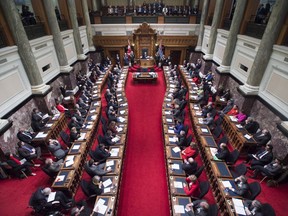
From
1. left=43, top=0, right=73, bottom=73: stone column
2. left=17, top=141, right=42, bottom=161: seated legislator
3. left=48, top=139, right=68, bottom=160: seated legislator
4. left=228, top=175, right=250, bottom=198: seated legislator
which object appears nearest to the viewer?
left=228, top=175, right=250, bottom=198: seated legislator

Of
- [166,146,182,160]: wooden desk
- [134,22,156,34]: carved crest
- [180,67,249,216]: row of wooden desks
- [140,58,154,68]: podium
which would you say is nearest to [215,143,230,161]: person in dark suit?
[180,67,249,216]: row of wooden desks

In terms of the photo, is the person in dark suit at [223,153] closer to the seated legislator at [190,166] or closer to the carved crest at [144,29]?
the seated legislator at [190,166]

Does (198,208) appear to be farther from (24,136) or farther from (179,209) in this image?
(24,136)

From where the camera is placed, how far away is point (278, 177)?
530 centimetres

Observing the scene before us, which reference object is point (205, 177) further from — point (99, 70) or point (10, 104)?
point (99, 70)

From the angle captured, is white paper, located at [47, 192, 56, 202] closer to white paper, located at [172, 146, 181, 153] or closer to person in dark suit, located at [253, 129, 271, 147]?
white paper, located at [172, 146, 181, 153]

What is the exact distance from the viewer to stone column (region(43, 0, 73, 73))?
8.58 metres

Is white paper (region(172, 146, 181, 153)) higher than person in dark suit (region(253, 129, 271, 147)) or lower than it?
lower

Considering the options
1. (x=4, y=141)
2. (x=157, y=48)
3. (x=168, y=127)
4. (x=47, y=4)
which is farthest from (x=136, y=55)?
(x=4, y=141)

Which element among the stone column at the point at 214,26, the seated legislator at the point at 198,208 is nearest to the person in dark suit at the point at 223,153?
the seated legislator at the point at 198,208

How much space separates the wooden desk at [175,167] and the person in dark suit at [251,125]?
10.6ft

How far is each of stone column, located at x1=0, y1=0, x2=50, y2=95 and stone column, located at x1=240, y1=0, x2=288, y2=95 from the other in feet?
29.6

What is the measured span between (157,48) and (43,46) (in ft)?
33.1

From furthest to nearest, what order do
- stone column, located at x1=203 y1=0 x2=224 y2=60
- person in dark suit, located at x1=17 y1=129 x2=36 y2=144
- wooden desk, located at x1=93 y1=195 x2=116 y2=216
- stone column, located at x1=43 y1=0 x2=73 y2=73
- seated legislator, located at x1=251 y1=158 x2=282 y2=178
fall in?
stone column, located at x1=203 y1=0 x2=224 y2=60, stone column, located at x1=43 y1=0 x2=73 y2=73, person in dark suit, located at x1=17 y1=129 x2=36 y2=144, seated legislator, located at x1=251 y1=158 x2=282 y2=178, wooden desk, located at x1=93 y1=195 x2=116 y2=216
